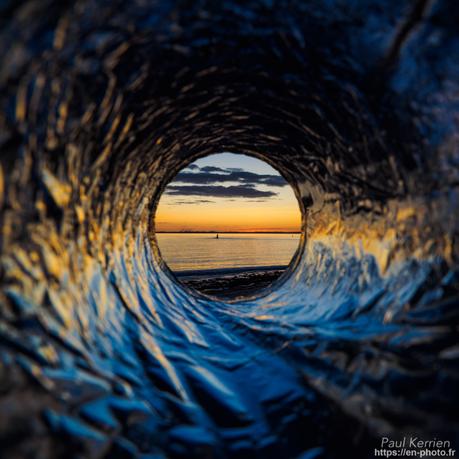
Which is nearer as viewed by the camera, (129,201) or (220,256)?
(129,201)

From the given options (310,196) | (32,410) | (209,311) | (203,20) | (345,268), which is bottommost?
(209,311)

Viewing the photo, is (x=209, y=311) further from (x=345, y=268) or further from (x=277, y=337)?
(x=345, y=268)

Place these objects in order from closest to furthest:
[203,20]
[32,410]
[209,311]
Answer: [32,410], [203,20], [209,311]

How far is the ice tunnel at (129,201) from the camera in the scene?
0.63 meters

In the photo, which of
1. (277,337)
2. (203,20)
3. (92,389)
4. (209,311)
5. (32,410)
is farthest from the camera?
(209,311)

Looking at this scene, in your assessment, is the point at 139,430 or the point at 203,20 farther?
the point at 203,20

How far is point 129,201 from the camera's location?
4.71 ft

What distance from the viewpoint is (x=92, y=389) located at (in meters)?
0.72

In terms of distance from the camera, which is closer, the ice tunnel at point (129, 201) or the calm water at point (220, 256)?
the ice tunnel at point (129, 201)

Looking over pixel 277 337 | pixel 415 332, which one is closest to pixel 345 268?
pixel 277 337

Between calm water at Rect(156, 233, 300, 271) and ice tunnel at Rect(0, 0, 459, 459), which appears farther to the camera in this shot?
calm water at Rect(156, 233, 300, 271)

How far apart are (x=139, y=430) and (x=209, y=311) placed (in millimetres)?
1156

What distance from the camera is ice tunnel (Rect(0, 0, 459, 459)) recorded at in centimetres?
63

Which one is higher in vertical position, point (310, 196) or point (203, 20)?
point (203, 20)
